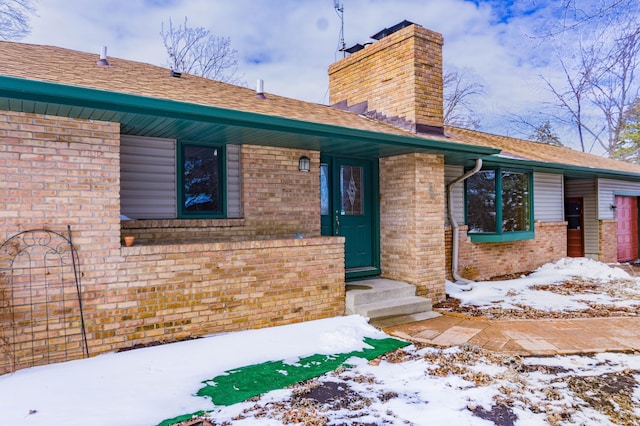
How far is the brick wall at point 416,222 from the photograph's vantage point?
6688 millimetres

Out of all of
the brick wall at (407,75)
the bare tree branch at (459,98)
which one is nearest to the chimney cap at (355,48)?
the brick wall at (407,75)

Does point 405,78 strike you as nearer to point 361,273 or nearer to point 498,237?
point 361,273

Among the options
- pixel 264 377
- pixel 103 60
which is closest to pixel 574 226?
pixel 264 377

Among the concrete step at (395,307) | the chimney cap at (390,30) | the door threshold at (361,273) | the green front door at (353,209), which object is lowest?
the concrete step at (395,307)

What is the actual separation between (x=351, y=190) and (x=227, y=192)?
241 centimetres

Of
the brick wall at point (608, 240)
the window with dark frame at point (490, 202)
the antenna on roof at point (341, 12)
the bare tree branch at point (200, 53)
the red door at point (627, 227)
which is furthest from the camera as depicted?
the bare tree branch at point (200, 53)

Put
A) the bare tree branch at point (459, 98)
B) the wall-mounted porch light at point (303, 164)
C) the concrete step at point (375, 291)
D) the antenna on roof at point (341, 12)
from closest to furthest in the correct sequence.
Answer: the concrete step at point (375, 291)
the wall-mounted porch light at point (303, 164)
the antenna on roof at point (341, 12)
the bare tree branch at point (459, 98)

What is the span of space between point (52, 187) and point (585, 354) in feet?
19.1

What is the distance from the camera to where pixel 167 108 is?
400 cm

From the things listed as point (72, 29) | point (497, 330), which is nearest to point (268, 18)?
point (72, 29)

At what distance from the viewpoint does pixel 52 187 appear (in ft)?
12.9

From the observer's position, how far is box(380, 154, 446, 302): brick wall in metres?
6.69

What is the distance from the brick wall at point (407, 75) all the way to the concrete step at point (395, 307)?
10.4 feet

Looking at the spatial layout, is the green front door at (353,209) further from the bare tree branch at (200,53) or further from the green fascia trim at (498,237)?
the bare tree branch at (200,53)
